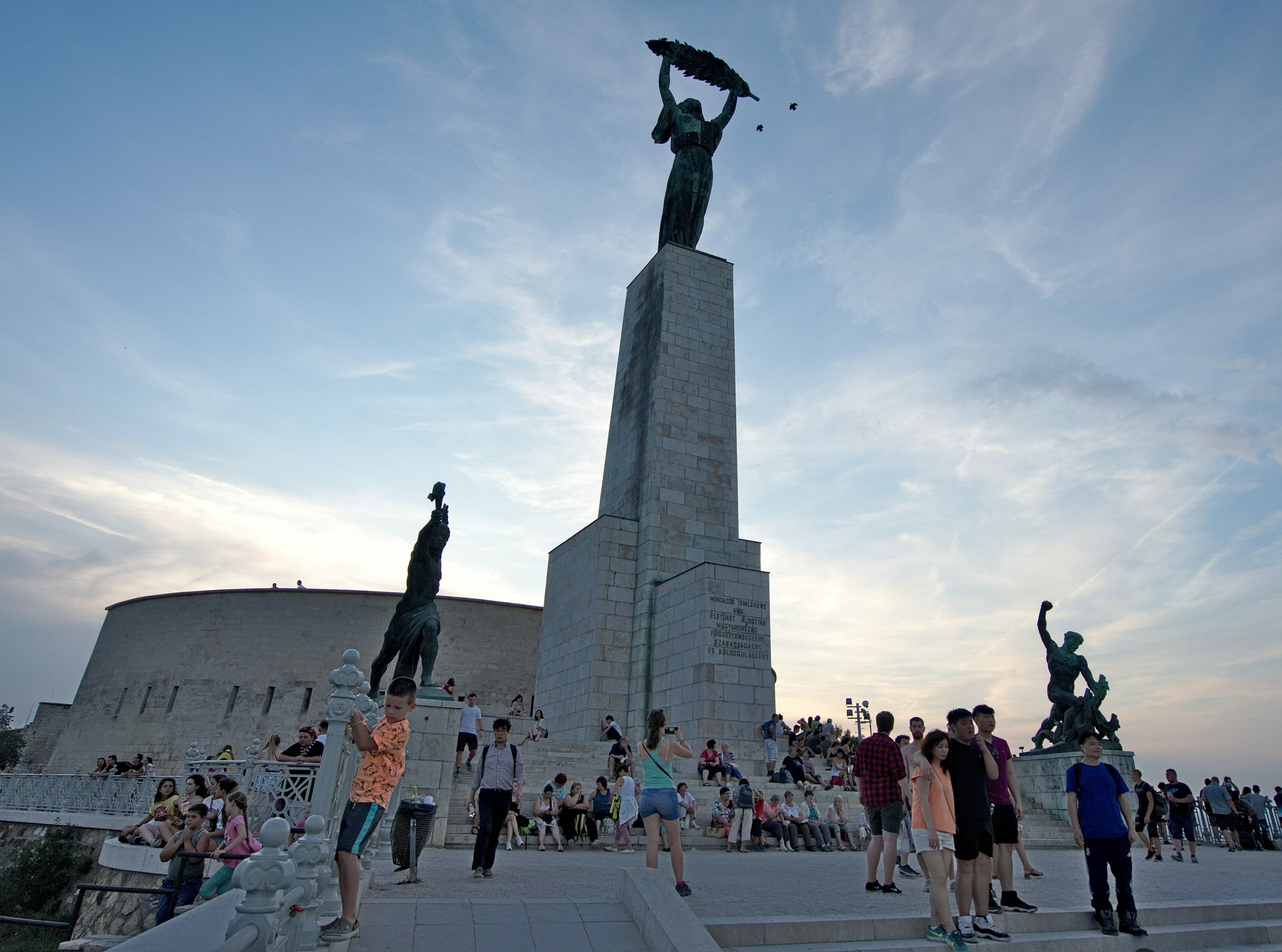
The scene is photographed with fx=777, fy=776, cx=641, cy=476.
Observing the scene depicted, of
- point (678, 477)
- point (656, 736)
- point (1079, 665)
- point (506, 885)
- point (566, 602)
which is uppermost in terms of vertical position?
point (678, 477)

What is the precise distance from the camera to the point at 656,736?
6.30 m

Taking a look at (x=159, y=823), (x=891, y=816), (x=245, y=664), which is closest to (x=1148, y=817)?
(x=891, y=816)

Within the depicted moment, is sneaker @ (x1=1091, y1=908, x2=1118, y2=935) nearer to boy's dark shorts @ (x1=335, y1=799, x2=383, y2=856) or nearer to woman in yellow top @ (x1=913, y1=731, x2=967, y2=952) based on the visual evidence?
woman in yellow top @ (x1=913, y1=731, x2=967, y2=952)

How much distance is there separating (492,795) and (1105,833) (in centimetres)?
481

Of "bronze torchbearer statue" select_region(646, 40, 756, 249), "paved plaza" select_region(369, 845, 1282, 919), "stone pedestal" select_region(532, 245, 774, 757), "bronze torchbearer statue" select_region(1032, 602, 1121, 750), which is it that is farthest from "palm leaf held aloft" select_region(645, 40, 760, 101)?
"paved plaza" select_region(369, 845, 1282, 919)

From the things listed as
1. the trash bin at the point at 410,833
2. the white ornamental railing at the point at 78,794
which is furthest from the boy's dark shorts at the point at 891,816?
the white ornamental railing at the point at 78,794

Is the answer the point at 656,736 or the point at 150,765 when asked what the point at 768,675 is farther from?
the point at 150,765

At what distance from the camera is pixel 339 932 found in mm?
4180

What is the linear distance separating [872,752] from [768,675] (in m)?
10.4

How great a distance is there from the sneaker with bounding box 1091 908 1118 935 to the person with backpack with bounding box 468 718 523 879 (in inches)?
180

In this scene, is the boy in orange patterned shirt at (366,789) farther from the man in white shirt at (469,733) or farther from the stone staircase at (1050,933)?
the man in white shirt at (469,733)

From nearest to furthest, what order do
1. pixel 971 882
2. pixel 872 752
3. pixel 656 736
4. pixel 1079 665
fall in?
pixel 971 882, pixel 656 736, pixel 872 752, pixel 1079 665

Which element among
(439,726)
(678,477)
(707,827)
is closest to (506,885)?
(439,726)

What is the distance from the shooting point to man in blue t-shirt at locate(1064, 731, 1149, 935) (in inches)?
212
